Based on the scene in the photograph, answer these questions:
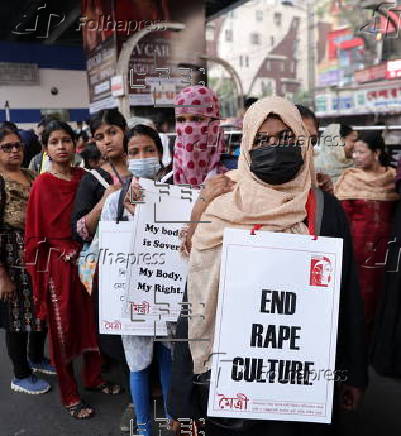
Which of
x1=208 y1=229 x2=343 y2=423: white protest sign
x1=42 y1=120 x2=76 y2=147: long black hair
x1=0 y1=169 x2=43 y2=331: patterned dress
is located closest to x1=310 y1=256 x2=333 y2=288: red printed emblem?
x1=208 y1=229 x2=343 y2=423: white protest sign

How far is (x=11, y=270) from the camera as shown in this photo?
2830 mm

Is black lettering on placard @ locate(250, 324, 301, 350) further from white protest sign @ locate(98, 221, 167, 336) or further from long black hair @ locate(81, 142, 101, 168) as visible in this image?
long black hair @ locate(81, 142, 101, 168)

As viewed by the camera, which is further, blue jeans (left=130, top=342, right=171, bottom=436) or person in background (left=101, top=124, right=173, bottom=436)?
blue jeans (left=130, top=342, right=171, bottom=436)

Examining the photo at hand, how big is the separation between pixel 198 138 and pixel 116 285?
0.64 metres

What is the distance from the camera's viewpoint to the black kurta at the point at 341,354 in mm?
1340

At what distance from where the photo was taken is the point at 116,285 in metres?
1.94

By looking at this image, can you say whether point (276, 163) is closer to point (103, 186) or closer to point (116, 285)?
point (116, 285)

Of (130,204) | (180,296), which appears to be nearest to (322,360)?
(180,296)

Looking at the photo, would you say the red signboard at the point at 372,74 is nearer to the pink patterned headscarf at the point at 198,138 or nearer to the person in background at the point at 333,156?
the person in background at the point at 333,156

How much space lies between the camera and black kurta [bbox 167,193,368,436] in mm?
1340

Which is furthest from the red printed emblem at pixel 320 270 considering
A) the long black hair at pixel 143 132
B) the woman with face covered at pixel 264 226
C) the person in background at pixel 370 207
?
the person in background at pixel 370 207

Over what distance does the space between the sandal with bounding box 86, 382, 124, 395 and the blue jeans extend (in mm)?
662

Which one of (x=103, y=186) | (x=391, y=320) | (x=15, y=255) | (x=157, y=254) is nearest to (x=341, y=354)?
(x=157, y=254)

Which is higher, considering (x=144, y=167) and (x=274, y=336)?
(x=144, y=167)
